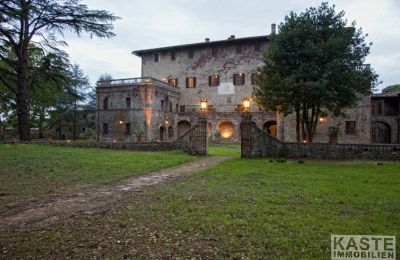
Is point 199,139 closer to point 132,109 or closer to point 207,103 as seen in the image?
point 207,103

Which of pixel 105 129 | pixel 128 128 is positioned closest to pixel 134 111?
pixel 128 128

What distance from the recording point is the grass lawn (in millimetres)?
3697

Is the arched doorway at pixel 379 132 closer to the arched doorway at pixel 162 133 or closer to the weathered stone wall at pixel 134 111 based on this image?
the arched doorway at pixel 162 133

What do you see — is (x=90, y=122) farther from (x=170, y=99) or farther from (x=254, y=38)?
(x=254, y=38)

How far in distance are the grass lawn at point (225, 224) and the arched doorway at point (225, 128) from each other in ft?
92.8

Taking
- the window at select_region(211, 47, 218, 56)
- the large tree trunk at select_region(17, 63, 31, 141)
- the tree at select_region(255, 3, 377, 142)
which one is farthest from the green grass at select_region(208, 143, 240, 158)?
the window at select_region(211, 47, 218, 56)

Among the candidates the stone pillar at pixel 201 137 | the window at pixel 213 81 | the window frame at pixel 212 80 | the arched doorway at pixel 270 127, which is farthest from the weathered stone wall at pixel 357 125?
the stone pillar at pixel 201 137

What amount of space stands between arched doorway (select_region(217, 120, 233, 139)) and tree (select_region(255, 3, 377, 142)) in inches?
750

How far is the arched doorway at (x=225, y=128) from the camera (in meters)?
35.9

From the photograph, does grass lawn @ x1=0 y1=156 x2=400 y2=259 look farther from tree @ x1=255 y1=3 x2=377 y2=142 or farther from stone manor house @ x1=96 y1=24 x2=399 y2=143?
stone manor house @ x1=96 y1=24 x2=399 y2=143

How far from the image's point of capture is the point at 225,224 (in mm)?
4613

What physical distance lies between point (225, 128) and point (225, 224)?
31838 millimetres

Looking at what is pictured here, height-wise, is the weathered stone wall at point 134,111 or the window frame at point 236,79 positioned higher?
the window frame at point 236,79

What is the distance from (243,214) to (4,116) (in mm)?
41853
